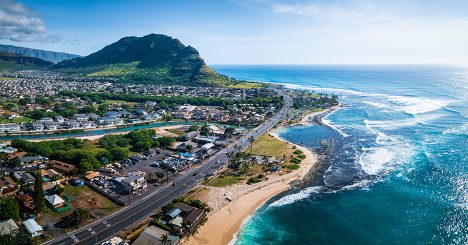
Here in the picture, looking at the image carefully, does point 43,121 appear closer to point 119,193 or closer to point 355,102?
point 119,193

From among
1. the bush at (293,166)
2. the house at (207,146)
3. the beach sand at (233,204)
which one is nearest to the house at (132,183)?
the beach sand at (233,204)

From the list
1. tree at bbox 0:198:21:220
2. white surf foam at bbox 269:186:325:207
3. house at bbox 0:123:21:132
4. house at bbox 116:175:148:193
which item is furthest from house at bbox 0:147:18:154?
white surf foam at bbox 269:186:325:207

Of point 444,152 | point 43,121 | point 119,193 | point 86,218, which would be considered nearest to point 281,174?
point 119,193

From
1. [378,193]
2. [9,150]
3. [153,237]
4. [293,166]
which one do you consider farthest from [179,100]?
[153,237]

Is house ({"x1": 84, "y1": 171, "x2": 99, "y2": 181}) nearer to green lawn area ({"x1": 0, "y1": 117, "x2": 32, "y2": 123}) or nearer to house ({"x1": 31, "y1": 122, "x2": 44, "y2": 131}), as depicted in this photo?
house ({"x1": 31, "y1": 122, "x2": 44, "y2": 131})

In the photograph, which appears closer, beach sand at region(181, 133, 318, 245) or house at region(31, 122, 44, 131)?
beach sand at region(181, 133, 318, 245)

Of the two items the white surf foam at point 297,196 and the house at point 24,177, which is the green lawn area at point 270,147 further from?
the house at point 24,177
